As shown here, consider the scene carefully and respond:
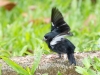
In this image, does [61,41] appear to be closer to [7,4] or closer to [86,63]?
[86,63]

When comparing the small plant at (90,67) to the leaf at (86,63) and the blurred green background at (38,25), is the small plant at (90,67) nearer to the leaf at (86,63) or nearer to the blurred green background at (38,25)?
the leaf at (86,63)

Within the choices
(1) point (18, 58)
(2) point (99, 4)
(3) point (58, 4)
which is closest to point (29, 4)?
(3) point (58, 4)

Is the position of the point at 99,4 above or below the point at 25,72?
above

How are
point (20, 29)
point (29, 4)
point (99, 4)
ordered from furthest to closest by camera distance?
point (29, 4), point (99, 4), point (20, 29)

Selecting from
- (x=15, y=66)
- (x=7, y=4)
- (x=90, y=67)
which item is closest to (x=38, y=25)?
(x=7, y=4)

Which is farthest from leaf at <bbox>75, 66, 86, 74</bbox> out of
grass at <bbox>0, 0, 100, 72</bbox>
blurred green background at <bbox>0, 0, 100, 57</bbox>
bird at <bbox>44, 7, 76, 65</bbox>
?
grass at <bbox>0, 0, 100, 72</bbox>

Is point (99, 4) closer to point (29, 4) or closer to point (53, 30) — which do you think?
point (29, 4)
